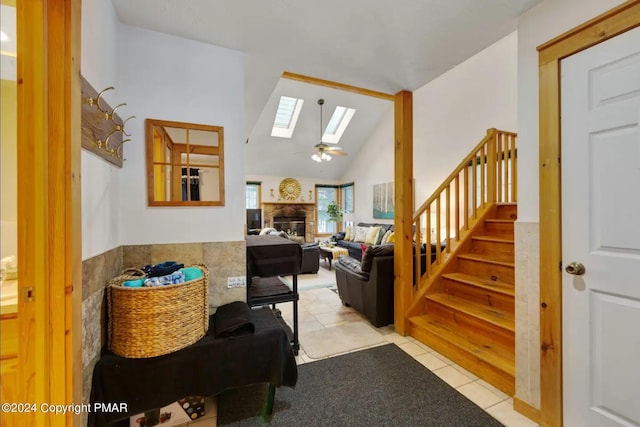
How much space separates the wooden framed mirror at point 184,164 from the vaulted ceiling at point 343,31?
64 cm

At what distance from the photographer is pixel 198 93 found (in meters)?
1.84

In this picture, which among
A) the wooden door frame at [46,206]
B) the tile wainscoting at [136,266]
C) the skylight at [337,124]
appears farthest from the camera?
the skylight at [337,124]

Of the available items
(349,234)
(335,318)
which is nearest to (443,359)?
(335,318)

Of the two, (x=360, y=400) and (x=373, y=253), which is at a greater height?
(x=373, y=253)

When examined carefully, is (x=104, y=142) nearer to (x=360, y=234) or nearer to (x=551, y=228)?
(x=551, y=228)

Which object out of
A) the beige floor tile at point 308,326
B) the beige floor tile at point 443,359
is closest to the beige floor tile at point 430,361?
the beige floor tile at point 443,359

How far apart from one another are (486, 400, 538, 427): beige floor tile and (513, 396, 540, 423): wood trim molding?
20mm

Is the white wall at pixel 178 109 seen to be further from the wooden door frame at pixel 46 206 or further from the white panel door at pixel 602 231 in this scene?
the white panel door at pixel 602 231

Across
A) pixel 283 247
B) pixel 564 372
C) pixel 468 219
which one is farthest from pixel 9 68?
pixel 468 219

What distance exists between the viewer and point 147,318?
128 centimetres

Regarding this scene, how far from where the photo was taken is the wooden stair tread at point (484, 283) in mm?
2307

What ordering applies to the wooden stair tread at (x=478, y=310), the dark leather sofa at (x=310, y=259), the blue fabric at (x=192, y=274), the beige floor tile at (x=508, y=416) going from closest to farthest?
the blue fabric at (x=192, y=274) → the beige floor tile at (x=508, y=416) → the wooden stair tread at (x=478, y=310) → the dark leather sofa at (x=310, y=259)

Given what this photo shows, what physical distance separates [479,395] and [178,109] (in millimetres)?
2871

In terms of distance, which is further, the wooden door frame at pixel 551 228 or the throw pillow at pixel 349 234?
the throw pillow at pixel 349 234
